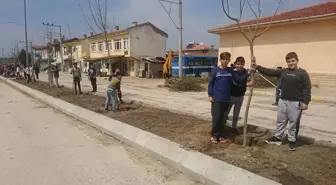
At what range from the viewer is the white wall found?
44188 millimetres

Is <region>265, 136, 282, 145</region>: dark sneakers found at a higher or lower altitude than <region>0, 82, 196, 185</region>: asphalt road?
higher

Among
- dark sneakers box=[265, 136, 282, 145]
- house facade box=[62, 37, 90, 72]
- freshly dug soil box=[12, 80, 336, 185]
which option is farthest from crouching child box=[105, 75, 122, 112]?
house facade box=[62, 37, 90, 72]

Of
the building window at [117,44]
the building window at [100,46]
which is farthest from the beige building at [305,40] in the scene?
the building window at [100,46]

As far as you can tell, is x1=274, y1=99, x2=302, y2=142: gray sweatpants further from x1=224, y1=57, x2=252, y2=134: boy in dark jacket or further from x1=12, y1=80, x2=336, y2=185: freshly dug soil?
x1=224, y1=57, x2=252, y2=134: boy in dark jacket

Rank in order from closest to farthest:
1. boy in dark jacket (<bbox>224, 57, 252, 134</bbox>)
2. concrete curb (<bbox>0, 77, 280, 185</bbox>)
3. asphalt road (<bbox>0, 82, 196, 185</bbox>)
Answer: concrete curb (<bbox>0, 77, 280, 185</bbox>), asphalt road (<bbox>0, 82, 196, 185</bbox>), boy in dark jacket (<bbox>224, 57, 252, 134</bbox>)

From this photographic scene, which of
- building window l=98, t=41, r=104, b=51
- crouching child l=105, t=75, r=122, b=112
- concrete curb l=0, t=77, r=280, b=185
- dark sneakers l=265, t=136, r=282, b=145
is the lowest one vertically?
concrete curb l=0, t=77, r=280, b=185

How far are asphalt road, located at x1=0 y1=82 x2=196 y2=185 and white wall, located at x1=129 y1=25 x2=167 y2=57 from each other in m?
36.0

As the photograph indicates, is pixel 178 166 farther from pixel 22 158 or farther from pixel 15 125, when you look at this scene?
pixel 15 125

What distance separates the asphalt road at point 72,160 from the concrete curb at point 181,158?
0.53ft

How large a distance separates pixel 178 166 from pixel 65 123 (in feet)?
17.9

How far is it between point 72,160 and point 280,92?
399 centimetres

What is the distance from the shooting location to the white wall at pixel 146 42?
44188 millimetres

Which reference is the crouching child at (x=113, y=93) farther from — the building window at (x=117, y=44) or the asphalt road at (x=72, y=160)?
the building window at (x=117, y=44)

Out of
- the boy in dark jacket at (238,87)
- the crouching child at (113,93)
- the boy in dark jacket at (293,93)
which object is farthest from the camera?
the crouching child at (113,93)
